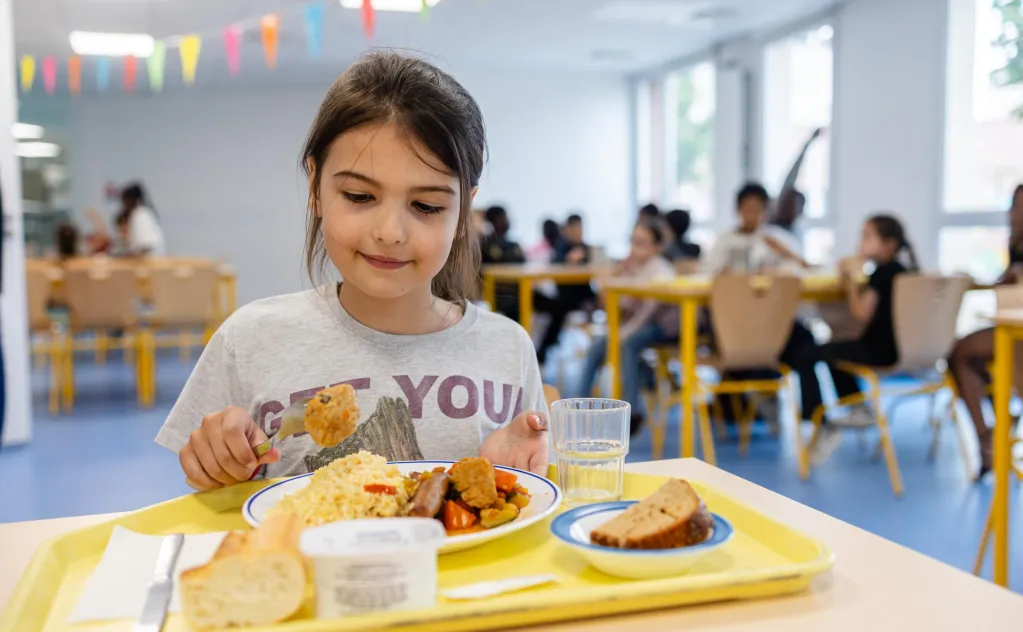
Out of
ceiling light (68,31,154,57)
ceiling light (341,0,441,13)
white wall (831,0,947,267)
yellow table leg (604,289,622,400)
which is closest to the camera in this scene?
yellow table leg (604,289,622,400)

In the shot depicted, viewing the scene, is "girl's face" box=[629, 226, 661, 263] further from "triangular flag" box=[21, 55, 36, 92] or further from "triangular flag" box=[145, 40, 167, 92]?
"triangular flag" box=[21, 55, 36, 92]

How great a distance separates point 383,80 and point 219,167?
1047 cm

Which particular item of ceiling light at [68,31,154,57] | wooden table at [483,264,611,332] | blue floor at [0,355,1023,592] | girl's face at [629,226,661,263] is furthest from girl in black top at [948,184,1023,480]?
ceiling light at [68,31,154,57]

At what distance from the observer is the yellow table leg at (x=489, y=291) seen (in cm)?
547

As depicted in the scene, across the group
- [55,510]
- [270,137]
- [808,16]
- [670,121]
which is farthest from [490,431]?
[270,137]

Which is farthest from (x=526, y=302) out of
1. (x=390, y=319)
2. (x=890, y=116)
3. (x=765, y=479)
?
(x=390, y=319)

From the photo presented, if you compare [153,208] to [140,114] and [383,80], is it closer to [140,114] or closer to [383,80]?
[140,114]

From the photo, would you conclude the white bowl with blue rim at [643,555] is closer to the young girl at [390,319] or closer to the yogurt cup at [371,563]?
the yogurt cup at [371,563]

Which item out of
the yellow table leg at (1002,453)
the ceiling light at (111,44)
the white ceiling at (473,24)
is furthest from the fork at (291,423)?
the ceiling light at (111,44)

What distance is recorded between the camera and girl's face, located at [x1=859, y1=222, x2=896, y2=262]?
3.74 m

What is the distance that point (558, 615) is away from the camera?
534 mm

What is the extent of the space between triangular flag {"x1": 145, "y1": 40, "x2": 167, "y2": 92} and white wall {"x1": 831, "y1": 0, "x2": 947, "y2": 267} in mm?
5099

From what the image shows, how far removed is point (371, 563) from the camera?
0.48m

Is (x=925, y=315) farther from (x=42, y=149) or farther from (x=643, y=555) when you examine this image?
(x=42, y=149)
